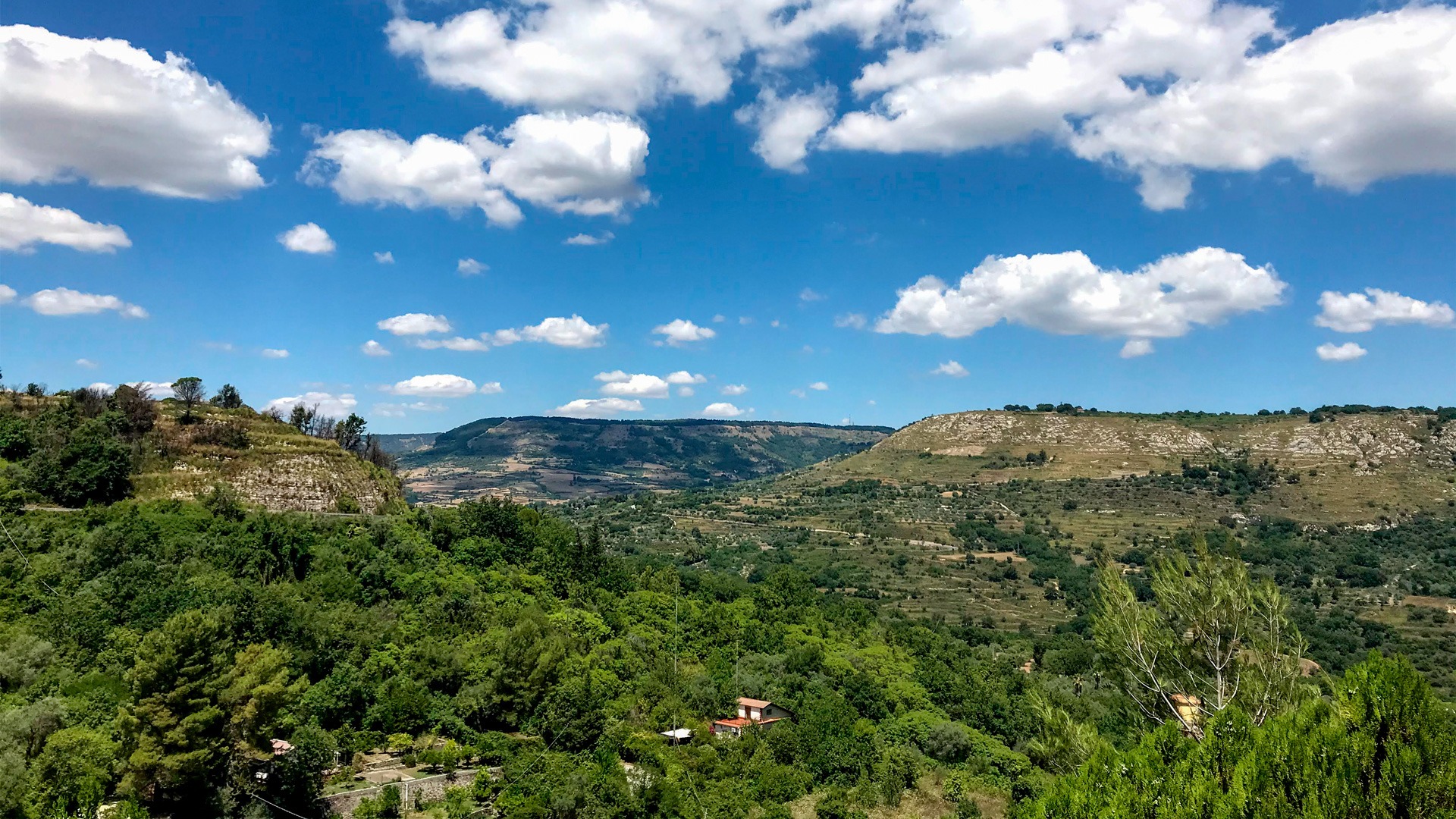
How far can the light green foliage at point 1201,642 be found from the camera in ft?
62.4

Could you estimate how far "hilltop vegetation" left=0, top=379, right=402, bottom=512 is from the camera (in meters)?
49.8

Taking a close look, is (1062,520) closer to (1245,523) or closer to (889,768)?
(1245,523)

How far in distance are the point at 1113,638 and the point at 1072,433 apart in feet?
495

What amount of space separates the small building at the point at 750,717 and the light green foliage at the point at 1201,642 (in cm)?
2556

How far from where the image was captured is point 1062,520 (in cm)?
11825

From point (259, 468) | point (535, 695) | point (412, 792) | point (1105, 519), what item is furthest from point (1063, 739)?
point (1105, 519)

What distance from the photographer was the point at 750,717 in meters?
44.8

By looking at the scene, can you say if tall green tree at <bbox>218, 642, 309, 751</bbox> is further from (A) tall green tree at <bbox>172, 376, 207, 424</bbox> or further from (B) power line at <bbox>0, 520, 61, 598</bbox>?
(A) tall green tree at <bbox>172, 376, 207, 424</bbox>

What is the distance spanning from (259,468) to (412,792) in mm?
40107

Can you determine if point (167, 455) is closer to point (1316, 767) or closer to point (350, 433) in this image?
point (350, 433)

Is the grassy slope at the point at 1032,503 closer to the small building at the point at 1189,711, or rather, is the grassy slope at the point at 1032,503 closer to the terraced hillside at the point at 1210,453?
the terraced hillside at the point at 1210,453

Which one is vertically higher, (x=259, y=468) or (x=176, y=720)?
(x=259, y=468)

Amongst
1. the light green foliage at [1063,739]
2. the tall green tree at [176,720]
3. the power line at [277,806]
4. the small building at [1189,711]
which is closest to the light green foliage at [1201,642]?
the small building at [1189,711]

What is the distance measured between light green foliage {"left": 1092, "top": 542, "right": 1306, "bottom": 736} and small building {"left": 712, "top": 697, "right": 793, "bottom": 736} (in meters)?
25.6
